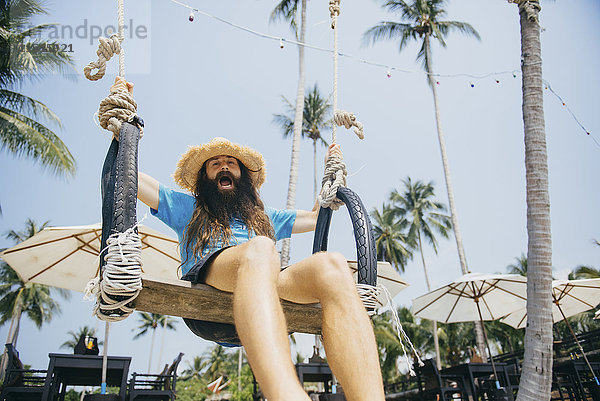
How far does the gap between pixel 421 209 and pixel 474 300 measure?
60.8ft

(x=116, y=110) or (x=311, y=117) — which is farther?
(x=311, y=117)

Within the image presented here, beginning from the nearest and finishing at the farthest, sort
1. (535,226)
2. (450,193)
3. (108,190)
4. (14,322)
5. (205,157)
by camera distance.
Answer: (108,190), (205,157), (535,226), (450,193), (14,322)

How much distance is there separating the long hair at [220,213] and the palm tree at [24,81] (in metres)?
10.8

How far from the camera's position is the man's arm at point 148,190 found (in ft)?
6.80

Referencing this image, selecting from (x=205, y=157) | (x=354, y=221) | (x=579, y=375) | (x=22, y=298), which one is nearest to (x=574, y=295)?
(x=579, y=375)

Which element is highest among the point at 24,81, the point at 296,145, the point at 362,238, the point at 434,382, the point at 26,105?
the point at 24,81

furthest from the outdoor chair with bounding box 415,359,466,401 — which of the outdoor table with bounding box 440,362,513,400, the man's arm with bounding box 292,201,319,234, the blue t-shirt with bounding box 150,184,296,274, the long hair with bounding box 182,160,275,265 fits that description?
the blue t-shirt with bounding box 150,184,296,274

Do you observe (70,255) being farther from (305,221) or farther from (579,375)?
(579,375)

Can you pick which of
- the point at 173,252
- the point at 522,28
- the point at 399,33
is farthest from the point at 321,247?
the point at 399,33

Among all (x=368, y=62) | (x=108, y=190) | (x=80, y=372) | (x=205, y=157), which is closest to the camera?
(x=108, y=190)

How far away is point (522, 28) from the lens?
18.7ft

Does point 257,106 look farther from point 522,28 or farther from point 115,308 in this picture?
point 115,308

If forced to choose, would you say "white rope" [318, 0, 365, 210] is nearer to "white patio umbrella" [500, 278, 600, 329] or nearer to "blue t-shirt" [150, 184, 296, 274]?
"blue t-shirt" [150, 184, 296, 274]

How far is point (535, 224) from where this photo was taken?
15.4 feet
